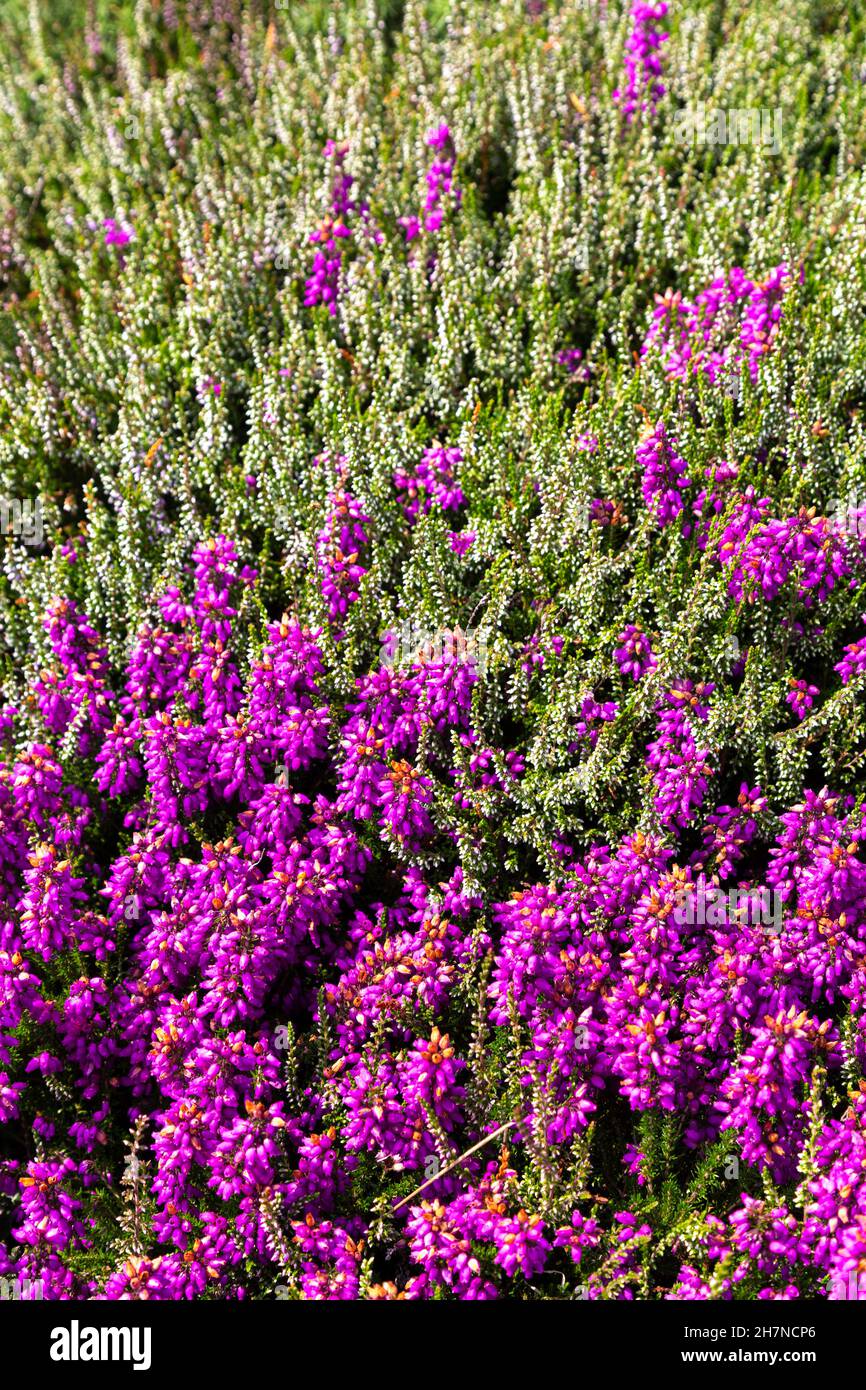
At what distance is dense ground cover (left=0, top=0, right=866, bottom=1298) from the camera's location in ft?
11.8

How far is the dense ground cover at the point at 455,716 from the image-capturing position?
361 centimetres

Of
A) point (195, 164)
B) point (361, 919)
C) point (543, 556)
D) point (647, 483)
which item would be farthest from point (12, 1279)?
point (195, 164)

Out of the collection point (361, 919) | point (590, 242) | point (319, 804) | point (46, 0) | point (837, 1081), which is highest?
point (46, 0)

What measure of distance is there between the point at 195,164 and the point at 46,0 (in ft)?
9.74

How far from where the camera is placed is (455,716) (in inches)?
167

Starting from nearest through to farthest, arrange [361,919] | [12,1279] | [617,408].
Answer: [12,1279] < [361,919] < [617,408]

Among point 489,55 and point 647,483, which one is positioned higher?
point 489,55

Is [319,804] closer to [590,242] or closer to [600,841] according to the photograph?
[600,841]

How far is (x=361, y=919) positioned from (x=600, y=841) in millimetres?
936

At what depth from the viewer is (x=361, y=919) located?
4188mm
